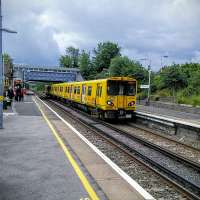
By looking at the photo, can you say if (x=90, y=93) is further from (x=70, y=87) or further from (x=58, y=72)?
(x=58, y=72)

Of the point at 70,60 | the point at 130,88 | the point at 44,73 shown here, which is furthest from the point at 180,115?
the point at 70,60

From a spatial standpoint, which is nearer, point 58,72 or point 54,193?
point 54,193

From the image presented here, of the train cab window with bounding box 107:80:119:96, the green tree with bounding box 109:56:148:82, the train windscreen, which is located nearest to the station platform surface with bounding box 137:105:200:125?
the train windscreen

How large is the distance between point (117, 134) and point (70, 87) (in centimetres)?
2064

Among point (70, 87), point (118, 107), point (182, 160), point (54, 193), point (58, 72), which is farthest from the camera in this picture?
point (58, 72)

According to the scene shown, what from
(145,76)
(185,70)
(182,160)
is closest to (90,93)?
(182,160)

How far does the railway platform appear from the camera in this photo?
755cm

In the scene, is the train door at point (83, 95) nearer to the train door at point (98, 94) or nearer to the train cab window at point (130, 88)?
the train door at point (98, 94)

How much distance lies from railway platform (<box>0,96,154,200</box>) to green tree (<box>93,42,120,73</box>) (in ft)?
311

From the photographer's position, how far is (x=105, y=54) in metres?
109

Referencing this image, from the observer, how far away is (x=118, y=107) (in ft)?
75.3

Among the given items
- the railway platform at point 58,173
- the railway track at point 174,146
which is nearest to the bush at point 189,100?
the railway track at point 174,146

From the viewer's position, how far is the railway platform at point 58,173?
7.55 meters

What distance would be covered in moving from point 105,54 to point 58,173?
101 m
